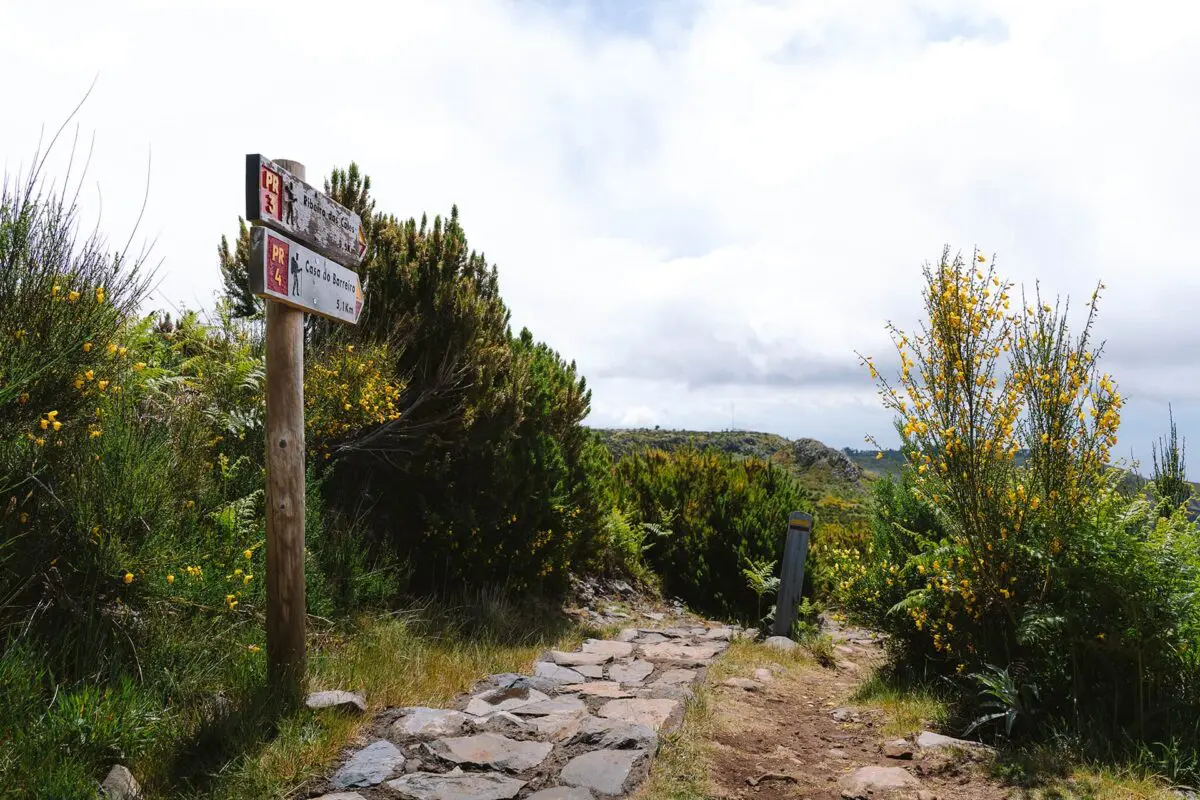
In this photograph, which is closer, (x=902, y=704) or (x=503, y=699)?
(x=503, y=699)

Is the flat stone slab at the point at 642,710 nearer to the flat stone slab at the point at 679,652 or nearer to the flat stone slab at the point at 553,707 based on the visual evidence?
the flat stone slab at the point at 553,707

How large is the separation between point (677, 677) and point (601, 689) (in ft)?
2.36

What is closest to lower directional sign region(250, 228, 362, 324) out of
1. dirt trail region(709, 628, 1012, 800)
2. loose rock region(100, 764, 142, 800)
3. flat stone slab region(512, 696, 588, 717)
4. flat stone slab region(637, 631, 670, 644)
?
loose rock region(100, 764, 142, 800)

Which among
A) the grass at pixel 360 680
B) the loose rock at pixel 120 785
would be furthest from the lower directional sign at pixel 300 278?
the loose rock at pixel 120 785

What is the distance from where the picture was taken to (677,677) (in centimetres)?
604

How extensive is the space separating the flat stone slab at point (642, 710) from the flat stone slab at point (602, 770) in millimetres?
481

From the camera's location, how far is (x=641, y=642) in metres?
7.41

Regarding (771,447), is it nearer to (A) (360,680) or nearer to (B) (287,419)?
(A) (360,680)

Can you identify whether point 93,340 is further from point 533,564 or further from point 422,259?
point 533,564

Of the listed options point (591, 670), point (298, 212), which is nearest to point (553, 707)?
point (591, 670)

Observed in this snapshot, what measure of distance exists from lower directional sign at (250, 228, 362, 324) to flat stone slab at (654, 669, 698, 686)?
341 centimetres

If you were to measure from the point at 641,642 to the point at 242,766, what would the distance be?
13.9ft

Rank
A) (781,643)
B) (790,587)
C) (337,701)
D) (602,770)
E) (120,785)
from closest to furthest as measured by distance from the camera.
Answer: (120,785)
(602,770)
(337,701)
(781,643)
(790,587)

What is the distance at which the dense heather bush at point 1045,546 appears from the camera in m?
4.53
